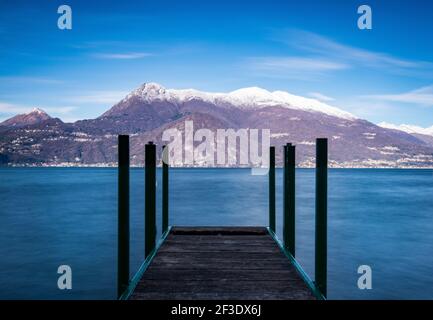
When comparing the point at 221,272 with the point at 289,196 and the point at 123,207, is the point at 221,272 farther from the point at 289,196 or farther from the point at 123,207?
the point at 289,196

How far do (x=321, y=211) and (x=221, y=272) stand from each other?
6.72 feet

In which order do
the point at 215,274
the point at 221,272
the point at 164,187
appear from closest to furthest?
the point at 215,274 < the point at 221,272 < the point at 164,187

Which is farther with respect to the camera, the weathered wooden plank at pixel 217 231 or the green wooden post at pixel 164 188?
the green wooden post at pixel 164 188

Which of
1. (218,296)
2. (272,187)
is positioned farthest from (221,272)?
(272,187)

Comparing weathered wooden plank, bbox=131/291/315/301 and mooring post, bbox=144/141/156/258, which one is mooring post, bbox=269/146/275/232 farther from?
weathered wooden plank, bbox=131/291/315/301

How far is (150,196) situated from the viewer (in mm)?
9273

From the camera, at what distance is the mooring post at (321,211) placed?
19.1ft

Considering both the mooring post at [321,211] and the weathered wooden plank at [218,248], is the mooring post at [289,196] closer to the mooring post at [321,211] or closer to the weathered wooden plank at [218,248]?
the weathered wooden plank at [218,248]

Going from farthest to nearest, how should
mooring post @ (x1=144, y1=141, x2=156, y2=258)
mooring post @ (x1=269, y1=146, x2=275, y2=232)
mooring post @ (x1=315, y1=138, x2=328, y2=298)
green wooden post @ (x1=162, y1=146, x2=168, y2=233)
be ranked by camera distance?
green wooden post @ (x1=162, y1=146, x2=168, y2=233) < mooring post @ (x1=269, y1=146, x2=275, y2=232) < mooring post @ (x1=144, y1=141, x2=156, y2=258) < mooring post @ (x1=315, y1=138, x2=328, y2=298)

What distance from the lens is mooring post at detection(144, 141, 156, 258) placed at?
9023mm

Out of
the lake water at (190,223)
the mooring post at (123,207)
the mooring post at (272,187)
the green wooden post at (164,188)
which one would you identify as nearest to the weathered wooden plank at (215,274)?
the mooring post at (123,207)

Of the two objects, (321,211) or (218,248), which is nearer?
(321,211)

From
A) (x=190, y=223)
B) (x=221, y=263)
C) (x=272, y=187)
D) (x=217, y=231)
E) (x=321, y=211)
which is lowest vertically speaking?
(x=190, y=223)

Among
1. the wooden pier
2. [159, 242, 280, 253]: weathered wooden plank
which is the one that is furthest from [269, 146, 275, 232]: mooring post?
[159, 242, 280, 253]: weathered wooden plank
